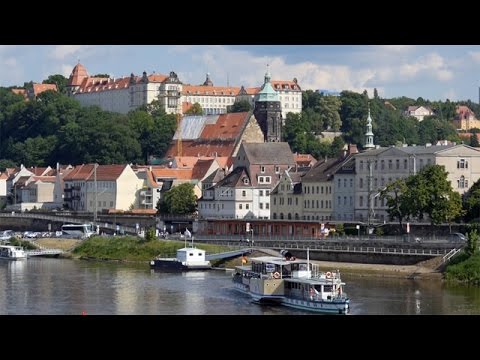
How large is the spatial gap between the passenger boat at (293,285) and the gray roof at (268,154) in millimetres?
24683

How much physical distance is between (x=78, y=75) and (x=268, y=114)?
4552 centimetres

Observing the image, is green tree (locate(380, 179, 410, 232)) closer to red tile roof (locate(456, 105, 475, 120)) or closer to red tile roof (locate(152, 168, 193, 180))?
red tile roof (locate(152, 168, 193, 180))

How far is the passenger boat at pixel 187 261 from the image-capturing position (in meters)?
40.6

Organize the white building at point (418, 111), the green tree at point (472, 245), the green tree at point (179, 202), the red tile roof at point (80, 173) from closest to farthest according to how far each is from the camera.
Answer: the green tree at point (472, 245)
the green tree at point (179, 202)
the red tile roof at point (80, 173)
the white building at point (418, 111)

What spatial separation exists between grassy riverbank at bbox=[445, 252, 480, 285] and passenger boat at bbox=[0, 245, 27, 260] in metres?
21.3

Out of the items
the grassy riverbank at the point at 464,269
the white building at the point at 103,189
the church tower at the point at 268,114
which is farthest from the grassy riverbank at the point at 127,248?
the church tower at the point at 268,114

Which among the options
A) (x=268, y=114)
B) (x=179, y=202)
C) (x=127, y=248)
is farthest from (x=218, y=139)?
(x=127, y=248)

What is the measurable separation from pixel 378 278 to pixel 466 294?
225 inches

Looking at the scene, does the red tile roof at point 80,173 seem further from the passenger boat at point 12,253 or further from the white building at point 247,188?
the passenger boat at point 12,253

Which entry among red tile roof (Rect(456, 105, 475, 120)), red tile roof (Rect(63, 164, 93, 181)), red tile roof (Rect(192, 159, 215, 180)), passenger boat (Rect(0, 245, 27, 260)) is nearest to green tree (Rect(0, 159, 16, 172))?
red tile roof (Rect(63, 164, 93, 181))

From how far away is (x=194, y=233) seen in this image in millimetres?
52781
